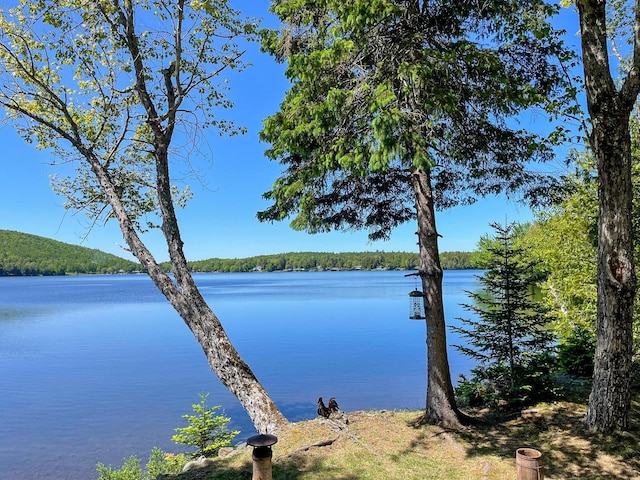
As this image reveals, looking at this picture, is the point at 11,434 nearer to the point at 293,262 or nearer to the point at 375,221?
the point at 375,221

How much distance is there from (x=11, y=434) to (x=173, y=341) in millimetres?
12219

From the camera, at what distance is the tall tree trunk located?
499 cm

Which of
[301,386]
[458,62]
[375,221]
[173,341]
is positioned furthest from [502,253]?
[173,341]

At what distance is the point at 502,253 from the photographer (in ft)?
22.8

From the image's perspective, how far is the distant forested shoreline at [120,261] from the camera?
98125mm

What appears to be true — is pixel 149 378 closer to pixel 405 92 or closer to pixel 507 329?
pixel 507 329

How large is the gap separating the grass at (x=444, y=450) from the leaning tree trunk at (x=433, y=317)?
0.27 metres

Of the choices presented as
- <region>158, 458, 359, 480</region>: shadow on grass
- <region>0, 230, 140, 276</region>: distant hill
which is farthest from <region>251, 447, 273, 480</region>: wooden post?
<region>0, 230, 140, 276</region>: distant hill

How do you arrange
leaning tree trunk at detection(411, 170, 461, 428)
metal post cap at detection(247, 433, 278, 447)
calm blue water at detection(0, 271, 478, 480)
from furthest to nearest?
1. calm blue water at detection(0, 271, 478, 480)
2. leaning tree trunk at detection(411, 170, 461, 428)
3. metal post cap at detection(247, 433, 278, 447)

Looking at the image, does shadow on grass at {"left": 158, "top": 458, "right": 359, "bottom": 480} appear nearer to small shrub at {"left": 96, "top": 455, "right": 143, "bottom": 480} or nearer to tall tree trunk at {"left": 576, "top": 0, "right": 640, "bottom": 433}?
tall tree trunk at {"left": 576, "top": 0, "right": 640, "bottom": 433}

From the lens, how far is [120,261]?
135375 mm

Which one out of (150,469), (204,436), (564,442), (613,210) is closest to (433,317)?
(564,442)

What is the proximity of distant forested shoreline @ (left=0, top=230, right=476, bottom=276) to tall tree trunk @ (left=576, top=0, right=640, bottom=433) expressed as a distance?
246 ft

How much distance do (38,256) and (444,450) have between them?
13444 cm
